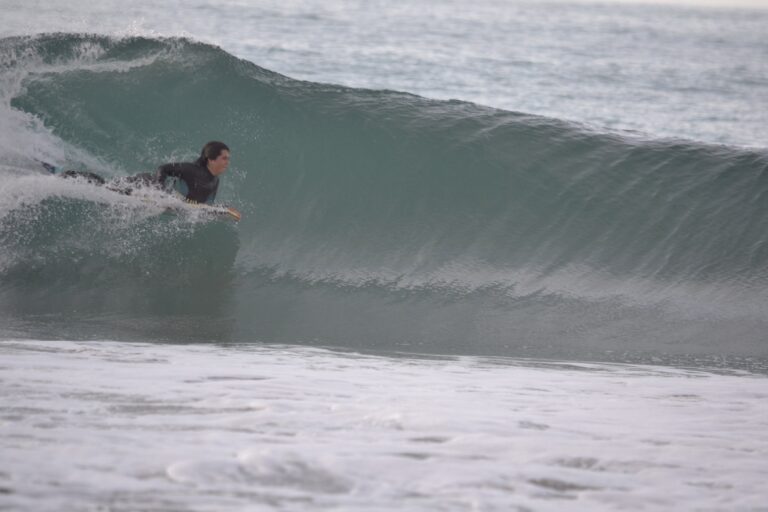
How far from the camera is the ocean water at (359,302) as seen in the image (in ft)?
10.7

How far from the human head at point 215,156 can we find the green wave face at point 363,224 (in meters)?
0.54

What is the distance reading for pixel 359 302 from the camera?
7031 millimetres

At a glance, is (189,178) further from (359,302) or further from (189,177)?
(359,302)

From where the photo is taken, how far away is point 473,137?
9.22 metres

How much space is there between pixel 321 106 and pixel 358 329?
3.74 metres

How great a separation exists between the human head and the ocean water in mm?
466

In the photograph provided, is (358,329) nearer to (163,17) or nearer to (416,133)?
(416,133)

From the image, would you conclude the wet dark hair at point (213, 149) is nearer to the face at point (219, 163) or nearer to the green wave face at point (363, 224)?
the face at point (219, 163)

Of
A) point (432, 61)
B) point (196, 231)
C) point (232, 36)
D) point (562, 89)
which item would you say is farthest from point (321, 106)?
point (232, 36)

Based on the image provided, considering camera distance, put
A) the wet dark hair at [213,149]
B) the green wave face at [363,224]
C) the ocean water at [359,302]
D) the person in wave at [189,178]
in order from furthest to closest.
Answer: the person in wave at [189,178], the wet dark hair at [213,149], the green wave face at [363,224], the ocean water at [359,302]

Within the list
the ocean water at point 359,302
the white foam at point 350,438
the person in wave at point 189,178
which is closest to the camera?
the white foam at point 350,438

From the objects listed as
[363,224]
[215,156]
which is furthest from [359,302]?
[215,156]

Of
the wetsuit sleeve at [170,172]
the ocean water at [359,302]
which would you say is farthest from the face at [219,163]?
the ocean water at [359,302]

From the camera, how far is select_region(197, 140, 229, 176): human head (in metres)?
6.77
